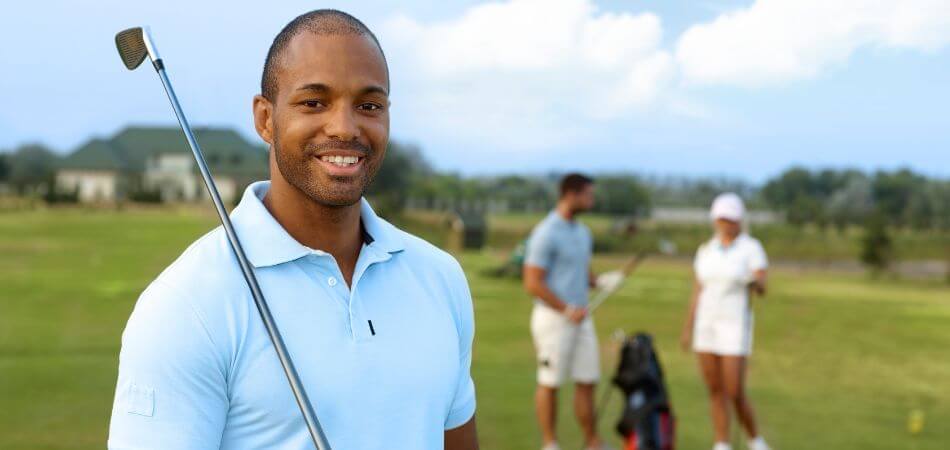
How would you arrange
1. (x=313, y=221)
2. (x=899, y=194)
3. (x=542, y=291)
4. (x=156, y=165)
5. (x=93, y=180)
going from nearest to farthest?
(x=313, y=221)
(x=542, y=291)
(x=899, y=194)
(x=93, y=180)
(x=156, y=165)

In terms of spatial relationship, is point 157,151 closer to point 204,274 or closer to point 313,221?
point 313,221

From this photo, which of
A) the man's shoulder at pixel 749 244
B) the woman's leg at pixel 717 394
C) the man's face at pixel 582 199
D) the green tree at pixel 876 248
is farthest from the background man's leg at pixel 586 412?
the green tree at pixel 876 248

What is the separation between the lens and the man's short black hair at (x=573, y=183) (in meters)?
6.48

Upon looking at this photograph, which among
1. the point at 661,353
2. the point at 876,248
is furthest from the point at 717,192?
the point at 661,353

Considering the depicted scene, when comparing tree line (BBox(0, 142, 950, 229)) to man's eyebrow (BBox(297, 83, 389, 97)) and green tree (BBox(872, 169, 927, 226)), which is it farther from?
man's eyebrow (BBox(297, 83, 389, 97))

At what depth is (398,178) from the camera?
2032 inches

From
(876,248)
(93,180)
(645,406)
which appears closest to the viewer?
(645,406)

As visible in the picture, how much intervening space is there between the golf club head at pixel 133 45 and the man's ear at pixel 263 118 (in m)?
0.38

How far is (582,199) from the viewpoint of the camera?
6531 millimetres

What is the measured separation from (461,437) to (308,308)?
0.53 m

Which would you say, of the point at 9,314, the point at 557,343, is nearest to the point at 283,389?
the point at 557,343

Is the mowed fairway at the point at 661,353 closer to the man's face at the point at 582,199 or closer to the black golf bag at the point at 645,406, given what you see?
the black golf bag at the point at 645,406

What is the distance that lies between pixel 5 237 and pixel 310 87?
130 feet

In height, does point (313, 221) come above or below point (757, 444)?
above
